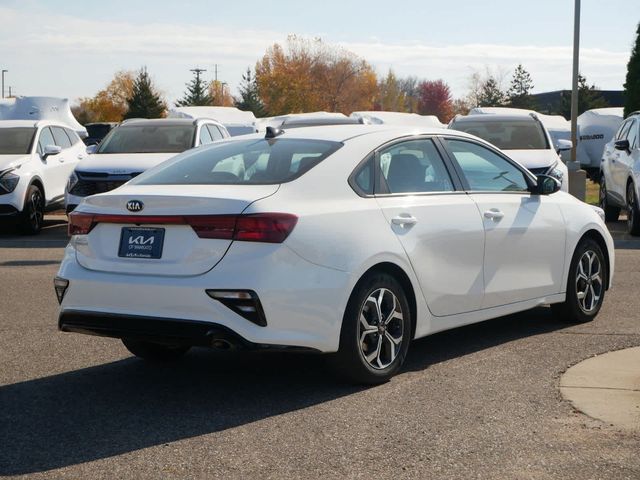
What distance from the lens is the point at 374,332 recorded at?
6848mm

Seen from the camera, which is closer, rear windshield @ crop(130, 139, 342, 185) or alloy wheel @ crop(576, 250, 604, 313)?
rear windshield @ crop(130, 139, 342, 185)

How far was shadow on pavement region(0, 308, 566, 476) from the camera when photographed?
562cm

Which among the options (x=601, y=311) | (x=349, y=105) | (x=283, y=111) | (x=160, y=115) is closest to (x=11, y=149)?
(x=601, y=311)

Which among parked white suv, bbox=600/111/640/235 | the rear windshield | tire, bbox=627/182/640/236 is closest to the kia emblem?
the rear windshield

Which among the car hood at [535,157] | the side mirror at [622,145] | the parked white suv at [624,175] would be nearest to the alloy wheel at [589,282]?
the car hood at [535,157]

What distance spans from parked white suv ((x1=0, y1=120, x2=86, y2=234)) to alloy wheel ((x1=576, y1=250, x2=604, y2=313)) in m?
10.9

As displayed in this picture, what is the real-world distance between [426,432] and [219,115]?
30.3 meters

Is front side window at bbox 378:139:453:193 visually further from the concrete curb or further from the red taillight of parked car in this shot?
the concrete curb

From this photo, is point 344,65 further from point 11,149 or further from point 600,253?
point 600,253

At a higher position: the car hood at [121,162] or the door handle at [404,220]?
the door handle at [404,220]

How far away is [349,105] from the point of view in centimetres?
11281

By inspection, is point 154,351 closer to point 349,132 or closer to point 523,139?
point 349,132

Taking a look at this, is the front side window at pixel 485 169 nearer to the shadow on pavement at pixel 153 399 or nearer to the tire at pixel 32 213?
the shadow on pavement at pixel 153 399

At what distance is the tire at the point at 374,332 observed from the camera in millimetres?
6625
